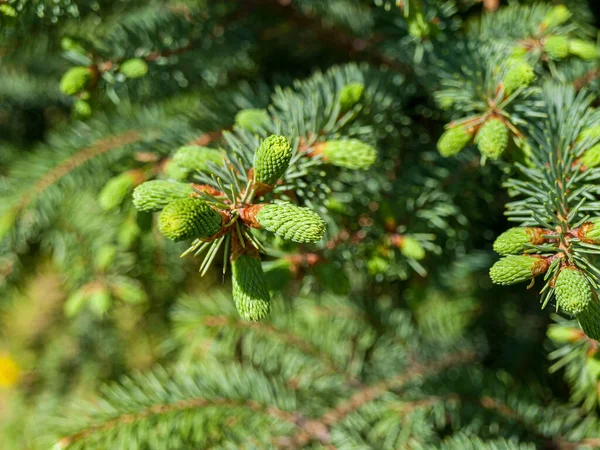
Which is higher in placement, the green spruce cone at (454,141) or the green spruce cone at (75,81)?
the green spruce cone at (75,81)

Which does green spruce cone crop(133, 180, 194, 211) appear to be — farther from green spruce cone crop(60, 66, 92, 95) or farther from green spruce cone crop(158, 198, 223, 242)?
green spruce cone crop(60, 66, 92, 95)

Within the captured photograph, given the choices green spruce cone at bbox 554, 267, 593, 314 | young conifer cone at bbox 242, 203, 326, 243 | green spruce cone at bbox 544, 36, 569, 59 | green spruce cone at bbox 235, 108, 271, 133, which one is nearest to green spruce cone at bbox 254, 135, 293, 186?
young conifer cone at bbox 242, 203, 326, 243

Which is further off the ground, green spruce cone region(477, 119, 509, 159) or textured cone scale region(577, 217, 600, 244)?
green spruce cone region(477, 119, 509, 159)

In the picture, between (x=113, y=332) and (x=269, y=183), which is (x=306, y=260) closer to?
(x=269, y=183)

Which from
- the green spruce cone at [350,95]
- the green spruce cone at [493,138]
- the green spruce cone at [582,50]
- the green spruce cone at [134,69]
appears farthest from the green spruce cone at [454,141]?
the green spruce cone at [134,69]

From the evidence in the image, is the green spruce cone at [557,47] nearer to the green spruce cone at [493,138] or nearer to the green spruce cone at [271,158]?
the green spruce cone at [493,138]

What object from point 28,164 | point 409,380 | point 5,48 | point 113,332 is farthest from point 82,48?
point 113,332
